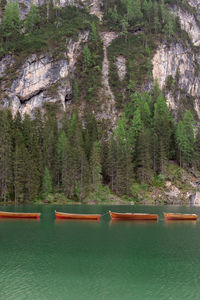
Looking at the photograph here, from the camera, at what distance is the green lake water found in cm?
2231

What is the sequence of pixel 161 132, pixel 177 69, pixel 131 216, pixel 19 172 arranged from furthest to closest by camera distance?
1. pixel 177 69
2. pixel 161 132
3. pixel 19 172
4. pixel 131 216

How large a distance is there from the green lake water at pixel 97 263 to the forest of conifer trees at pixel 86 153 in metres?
41.2

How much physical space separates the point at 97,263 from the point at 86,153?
8134cm

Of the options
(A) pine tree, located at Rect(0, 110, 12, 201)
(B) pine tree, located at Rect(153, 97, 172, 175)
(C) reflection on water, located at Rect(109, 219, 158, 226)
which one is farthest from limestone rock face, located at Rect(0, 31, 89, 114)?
(C) reflection on water, located at Rect(109, 219, 158, 226)

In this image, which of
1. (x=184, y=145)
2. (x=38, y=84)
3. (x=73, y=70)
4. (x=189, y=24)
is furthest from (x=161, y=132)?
(x=189, y=24)

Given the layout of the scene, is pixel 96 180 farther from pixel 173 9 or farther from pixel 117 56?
pixel 173 9

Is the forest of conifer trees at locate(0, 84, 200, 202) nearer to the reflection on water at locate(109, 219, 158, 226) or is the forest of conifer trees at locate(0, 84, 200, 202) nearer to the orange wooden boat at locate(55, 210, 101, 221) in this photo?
the orange wooden boat at locate(55, 210, 101, 221)

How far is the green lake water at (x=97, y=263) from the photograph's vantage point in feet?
73.2

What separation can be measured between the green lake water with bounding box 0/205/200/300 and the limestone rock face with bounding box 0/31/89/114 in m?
88.2

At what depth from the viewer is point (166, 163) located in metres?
112

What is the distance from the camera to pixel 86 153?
110 m

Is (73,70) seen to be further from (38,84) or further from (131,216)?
(131,216)

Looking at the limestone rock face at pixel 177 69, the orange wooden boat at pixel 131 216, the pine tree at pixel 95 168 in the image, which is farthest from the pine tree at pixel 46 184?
the limestone rock face at pixel 177 69

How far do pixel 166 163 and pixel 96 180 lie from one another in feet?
88.6
